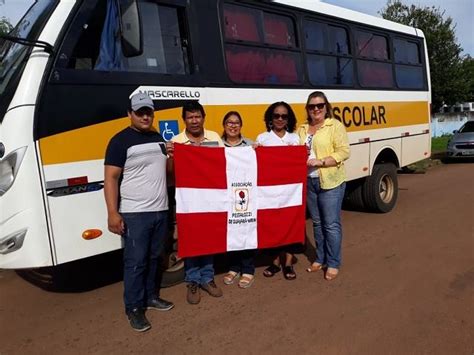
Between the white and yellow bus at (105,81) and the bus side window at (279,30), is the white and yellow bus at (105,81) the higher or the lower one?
the lower one

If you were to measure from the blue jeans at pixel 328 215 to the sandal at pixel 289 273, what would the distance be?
0.38 metres

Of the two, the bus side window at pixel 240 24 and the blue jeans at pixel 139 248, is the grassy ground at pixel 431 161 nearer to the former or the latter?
the bus side window at pixel 240 24

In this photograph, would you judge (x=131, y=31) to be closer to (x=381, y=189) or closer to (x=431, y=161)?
(x=381, y=189)

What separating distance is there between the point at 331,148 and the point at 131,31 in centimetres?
212

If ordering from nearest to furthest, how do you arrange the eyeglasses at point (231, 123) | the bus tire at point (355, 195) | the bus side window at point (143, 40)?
the bus side window at point (143, 40) → the eyeglasses at point (231, 123) → the bus tire at point (355, 195)

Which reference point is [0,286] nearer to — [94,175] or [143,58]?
[94,175]

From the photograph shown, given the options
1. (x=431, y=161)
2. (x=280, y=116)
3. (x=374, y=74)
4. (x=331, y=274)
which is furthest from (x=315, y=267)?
(x=431, y=161)

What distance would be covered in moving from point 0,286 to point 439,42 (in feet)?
79.1

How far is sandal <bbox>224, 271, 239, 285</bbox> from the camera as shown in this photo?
4.59m

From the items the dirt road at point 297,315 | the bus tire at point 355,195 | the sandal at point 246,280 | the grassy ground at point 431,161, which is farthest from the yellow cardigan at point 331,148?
the grassy ground at point 431,161

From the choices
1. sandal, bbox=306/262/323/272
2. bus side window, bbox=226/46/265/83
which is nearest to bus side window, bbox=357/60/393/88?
bus side window, bbox=226/46/265/83

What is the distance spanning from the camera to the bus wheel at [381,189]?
7.29 m

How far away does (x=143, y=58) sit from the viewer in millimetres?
4113

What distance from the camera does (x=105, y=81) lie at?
3.80 m
